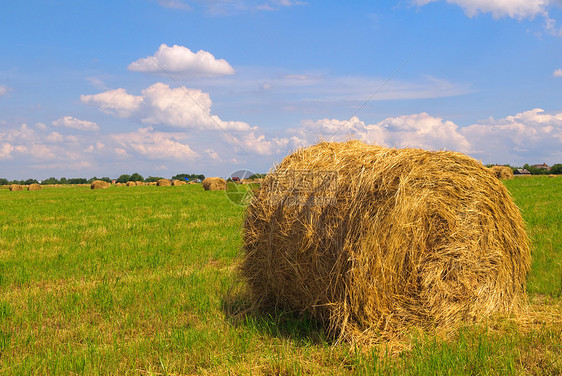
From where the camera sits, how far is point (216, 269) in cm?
832

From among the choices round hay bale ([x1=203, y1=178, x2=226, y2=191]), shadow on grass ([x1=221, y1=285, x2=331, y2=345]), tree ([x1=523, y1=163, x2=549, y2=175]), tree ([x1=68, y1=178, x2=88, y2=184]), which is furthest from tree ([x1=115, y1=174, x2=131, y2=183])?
shadow on grass ([x1=221, y1=285, x2=331, y2=345])

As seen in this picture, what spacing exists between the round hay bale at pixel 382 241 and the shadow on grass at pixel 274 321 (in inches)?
5.2

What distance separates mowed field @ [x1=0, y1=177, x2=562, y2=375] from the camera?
174 inches

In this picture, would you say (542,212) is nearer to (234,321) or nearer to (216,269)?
(216,269)

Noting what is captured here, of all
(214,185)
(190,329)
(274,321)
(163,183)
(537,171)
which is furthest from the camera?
(537,171)

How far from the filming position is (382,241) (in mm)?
4988

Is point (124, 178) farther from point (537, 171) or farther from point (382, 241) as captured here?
point (382, 241)

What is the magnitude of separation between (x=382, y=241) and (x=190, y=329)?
267 cm

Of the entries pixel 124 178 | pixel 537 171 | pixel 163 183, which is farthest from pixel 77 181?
pixel 537 171

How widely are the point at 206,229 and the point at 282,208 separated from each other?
771 cm

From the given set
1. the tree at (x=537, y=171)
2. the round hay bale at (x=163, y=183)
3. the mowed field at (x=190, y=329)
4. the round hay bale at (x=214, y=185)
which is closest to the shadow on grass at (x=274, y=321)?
the mowed field at (x=190, y=329)

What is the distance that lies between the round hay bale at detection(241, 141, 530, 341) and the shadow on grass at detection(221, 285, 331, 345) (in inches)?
5.2

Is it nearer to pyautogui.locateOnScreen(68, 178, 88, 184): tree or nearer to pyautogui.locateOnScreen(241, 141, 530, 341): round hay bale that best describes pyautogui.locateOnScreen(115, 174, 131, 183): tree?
pyautogui.locateOnScreen(68, 178, 88, 184): tree

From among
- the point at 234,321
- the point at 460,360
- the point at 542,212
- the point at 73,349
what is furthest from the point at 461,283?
the point at 542,212
